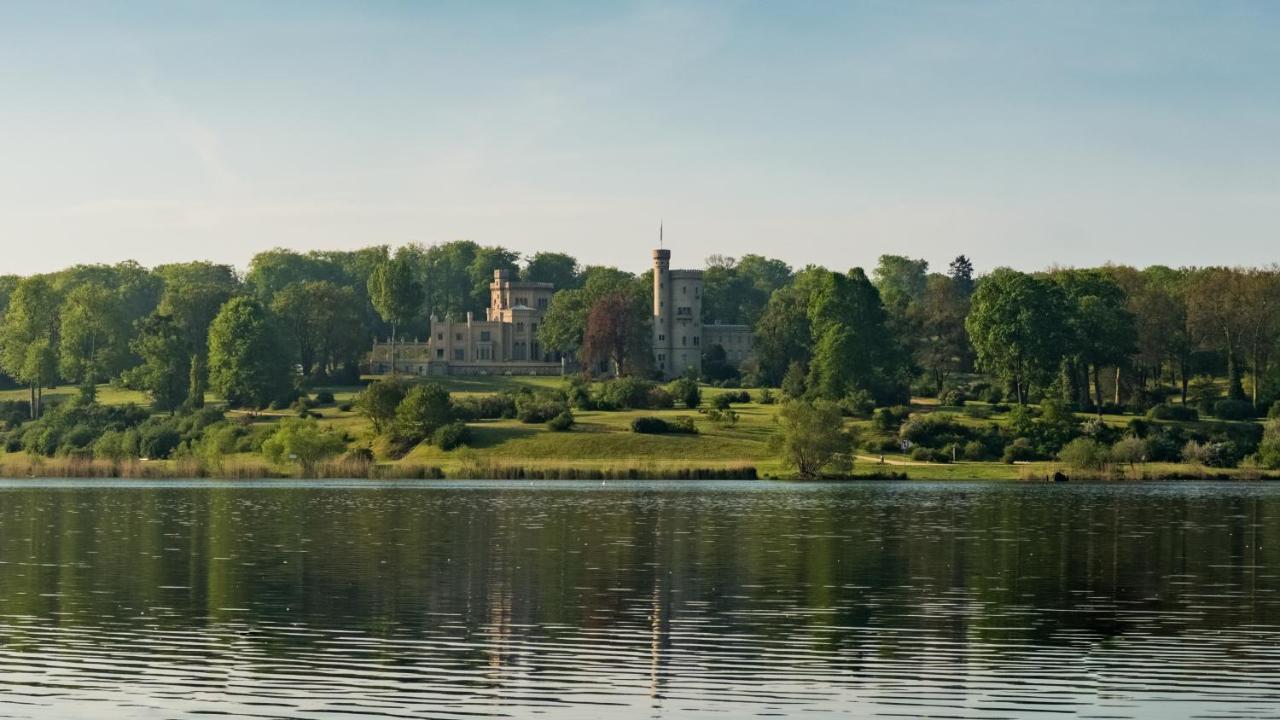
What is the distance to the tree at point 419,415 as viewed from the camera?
5404 inches

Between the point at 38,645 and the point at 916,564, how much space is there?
1038 inches

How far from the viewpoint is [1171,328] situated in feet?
519

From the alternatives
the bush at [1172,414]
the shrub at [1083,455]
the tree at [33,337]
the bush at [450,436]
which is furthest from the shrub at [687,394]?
the tree at [33,337]

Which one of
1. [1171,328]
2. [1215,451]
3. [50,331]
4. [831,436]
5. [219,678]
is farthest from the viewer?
[50,331]

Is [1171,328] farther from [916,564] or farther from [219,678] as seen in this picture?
[219,678]

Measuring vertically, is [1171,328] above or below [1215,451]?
above

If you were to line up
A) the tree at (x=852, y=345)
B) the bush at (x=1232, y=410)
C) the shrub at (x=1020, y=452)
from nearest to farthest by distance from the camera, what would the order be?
the shrub at (x=1020, y=452)
the bush at (x=1232, y=410)
the tree at (x=852, y=345)

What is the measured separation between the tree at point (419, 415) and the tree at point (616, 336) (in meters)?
55.2

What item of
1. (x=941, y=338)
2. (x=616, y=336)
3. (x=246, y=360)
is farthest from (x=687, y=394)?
(x=246, y=360)

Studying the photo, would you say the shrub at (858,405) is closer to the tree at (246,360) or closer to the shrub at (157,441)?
the shrub at (157,441)

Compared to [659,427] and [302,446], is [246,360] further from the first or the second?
[659,427]

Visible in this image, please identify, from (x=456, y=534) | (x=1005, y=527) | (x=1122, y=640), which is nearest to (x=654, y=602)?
(x=1122, y=640)

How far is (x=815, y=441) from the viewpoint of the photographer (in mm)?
114375

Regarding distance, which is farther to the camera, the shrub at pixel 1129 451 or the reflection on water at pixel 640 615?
the shrub at pixel 1129 451
